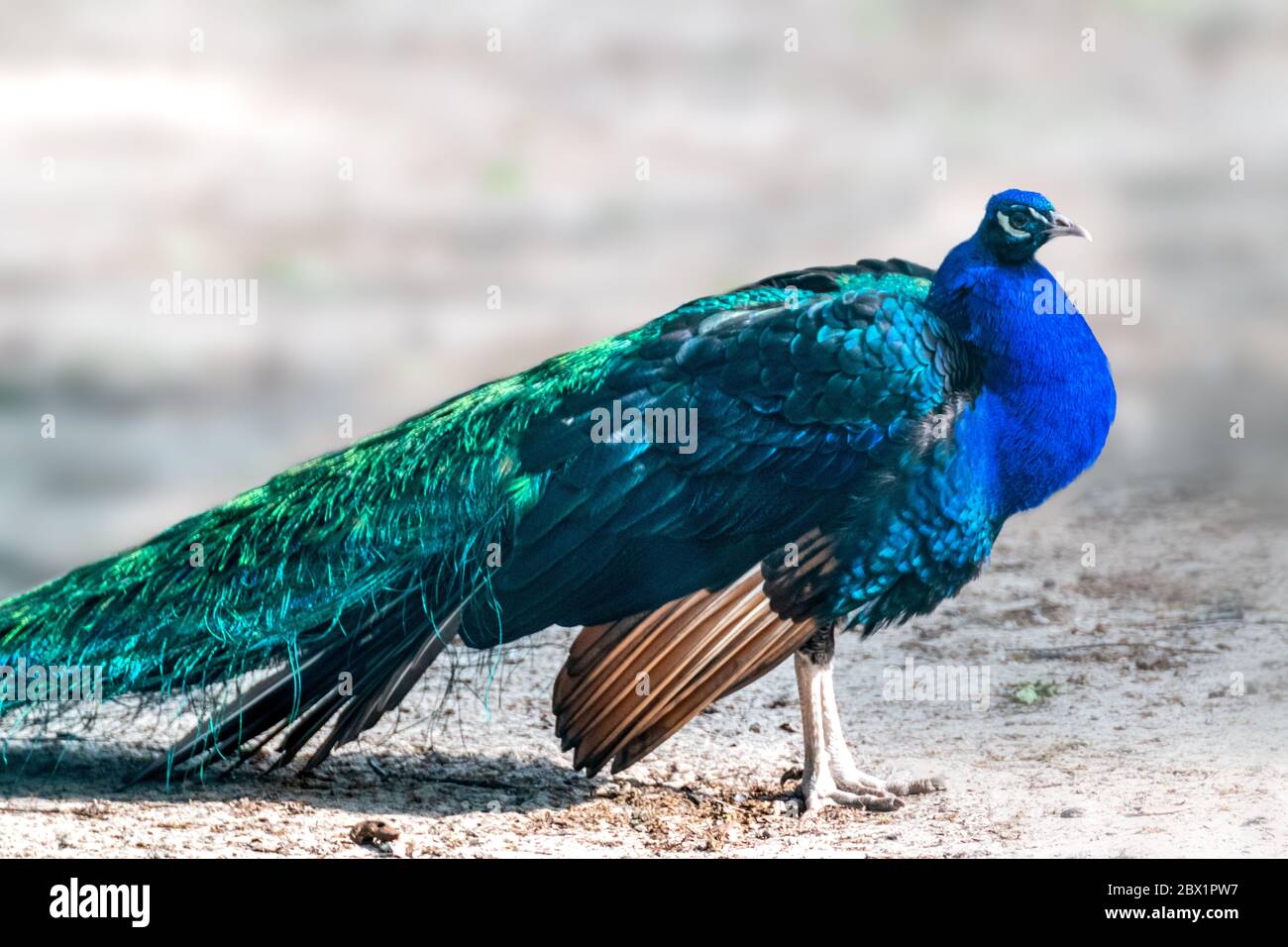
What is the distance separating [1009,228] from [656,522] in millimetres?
1706

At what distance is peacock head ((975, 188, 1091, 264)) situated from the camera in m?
6.10

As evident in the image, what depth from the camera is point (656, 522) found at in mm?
5938

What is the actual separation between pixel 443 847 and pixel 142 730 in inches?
69.2

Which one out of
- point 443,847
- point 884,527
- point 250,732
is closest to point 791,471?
point 884,527

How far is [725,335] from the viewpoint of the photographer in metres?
6.07

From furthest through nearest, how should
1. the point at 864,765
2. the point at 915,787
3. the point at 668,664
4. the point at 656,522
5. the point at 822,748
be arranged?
the point at 864,765 < the point at 915,787 < the point at 822,748 < the point at 656,522 < the point at 668,664
